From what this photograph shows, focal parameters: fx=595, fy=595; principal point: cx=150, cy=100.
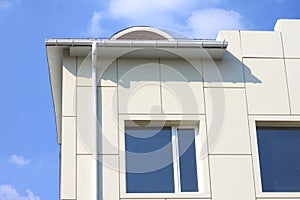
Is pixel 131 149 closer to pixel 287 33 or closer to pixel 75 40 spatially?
pixel 75 40

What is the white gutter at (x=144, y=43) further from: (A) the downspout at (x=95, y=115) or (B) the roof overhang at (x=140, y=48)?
(A) the downspout at (x=95, y=115)

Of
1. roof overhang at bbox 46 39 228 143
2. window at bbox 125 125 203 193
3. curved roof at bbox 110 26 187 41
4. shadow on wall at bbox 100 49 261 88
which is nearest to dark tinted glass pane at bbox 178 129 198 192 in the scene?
window at bbox 125 125 203 193

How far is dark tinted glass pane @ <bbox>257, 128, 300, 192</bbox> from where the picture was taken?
934 cm

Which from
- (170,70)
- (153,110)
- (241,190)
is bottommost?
(241,190)

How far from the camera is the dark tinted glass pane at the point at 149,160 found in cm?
909

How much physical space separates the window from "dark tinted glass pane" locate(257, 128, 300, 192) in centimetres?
109

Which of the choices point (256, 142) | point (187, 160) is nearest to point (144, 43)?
point (187, 160)

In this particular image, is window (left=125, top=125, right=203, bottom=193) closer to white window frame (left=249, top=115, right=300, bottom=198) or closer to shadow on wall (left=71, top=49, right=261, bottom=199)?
shadow on wall (left=71, top=49, right=261, bottom=199)

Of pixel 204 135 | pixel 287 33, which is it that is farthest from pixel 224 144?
pixel 287 33

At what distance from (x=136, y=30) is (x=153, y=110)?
157 centimetres

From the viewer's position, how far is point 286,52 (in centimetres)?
1009

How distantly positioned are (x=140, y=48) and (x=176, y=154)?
5.92ft

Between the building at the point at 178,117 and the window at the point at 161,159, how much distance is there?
0.05 feet

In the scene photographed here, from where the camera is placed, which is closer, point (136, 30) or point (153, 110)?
point (153, 110)
